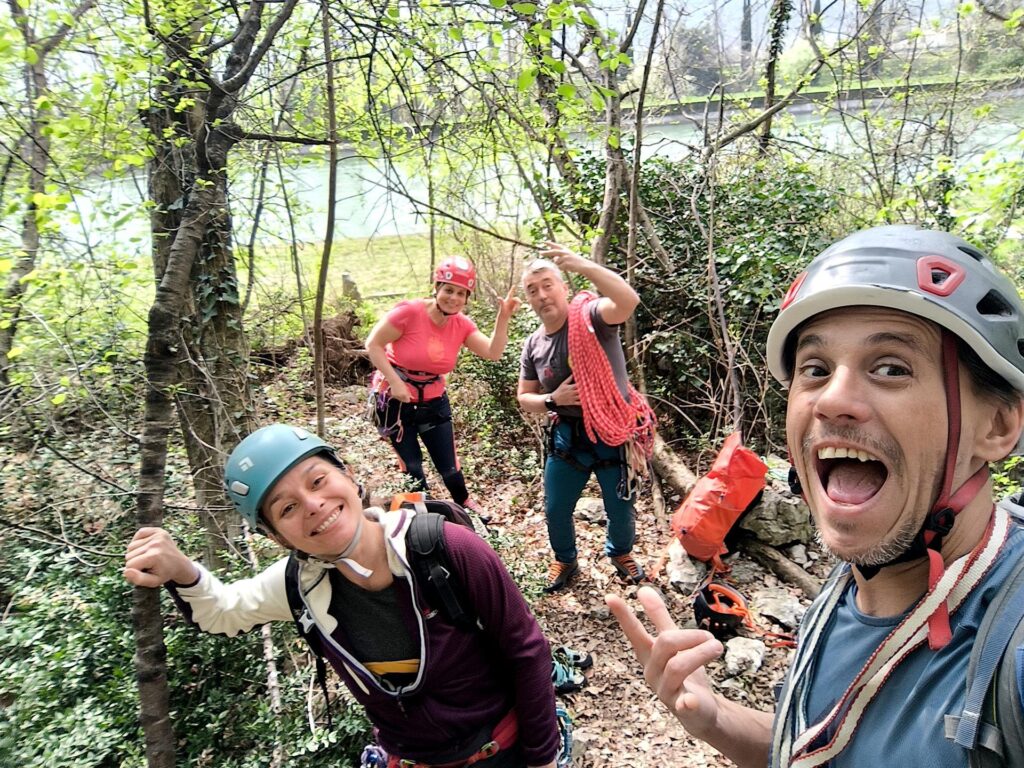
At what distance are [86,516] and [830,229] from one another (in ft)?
25.6

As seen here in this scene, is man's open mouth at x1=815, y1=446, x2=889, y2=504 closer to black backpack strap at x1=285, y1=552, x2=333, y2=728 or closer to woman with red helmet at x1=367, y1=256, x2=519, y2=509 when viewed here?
black backpack strap at x1=285, y1=552, x2=333, y2=728

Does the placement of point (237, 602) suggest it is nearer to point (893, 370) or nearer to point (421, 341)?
point (893, 370)

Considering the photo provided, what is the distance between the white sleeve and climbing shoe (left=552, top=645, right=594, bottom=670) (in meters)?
2.05

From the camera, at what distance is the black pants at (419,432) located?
4.43m

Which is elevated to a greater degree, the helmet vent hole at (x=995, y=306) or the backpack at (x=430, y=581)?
the helmet vent hole at (x=995, y=306)

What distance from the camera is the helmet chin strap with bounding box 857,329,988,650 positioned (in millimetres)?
994

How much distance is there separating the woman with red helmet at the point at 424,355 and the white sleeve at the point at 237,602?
2436 mm

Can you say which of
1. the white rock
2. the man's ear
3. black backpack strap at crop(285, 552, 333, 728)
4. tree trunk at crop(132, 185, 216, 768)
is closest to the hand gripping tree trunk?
tree trunk at crop(132, 185, 216, 768)

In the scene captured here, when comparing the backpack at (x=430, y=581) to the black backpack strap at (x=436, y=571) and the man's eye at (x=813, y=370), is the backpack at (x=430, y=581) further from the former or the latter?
the man's eye at (x=813, y=370)

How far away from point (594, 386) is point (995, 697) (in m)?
2.65

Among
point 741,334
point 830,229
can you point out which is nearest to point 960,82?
point 830,229

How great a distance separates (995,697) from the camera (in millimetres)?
773

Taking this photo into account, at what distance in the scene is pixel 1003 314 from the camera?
1.12 meters

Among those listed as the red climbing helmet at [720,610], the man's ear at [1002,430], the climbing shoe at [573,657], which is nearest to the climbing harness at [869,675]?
the man's ear at [1002,430]
